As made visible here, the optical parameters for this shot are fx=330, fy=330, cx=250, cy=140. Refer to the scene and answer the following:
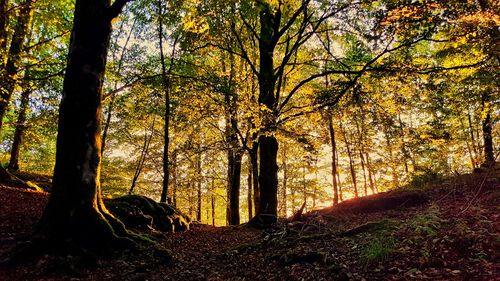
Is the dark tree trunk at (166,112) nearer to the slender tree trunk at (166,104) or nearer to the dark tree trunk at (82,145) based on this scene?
the slender tree trunk at (166,104)

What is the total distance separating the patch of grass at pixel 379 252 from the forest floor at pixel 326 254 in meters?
0.02

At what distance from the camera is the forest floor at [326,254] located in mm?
5484

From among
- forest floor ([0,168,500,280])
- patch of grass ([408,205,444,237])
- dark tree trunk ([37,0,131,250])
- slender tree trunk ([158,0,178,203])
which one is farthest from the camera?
slender tree trunk ([158,0,178,203])

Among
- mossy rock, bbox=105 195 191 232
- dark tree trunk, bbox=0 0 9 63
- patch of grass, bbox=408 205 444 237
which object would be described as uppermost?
dark tree trunk, bbox=0 0 9 63

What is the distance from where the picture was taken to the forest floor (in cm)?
548

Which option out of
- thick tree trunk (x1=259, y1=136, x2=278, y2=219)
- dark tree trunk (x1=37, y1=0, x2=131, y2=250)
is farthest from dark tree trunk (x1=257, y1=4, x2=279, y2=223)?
dark tree trunk (x1=37, y1=0, x2=131, y2=250)

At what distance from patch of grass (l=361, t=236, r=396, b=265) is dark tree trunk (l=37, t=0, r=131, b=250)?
19.0 ft

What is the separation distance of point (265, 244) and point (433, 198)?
7.10 meters

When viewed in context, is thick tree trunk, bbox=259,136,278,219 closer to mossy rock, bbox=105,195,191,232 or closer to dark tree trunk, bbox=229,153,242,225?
mossy rock, bbox=105,195,191,232

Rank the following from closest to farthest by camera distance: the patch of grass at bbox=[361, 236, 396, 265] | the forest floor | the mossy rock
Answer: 1. the forest floor
2. the patch of grass at bbox=[361, 236, 396, 265]
3. the mossy rock

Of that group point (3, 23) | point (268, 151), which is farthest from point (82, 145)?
point (268, 151)

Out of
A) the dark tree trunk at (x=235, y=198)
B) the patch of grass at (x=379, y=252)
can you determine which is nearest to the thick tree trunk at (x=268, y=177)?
the dark tree trunk at (x=235, y=198)

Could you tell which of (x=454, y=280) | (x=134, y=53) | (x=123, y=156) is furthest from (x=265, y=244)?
(x=123, y=156)

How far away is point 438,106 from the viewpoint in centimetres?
1656
